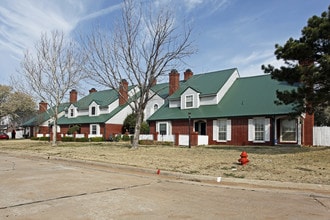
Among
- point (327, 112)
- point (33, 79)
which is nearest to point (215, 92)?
point (327, 112)

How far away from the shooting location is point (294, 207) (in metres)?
7.23

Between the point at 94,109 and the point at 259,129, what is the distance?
85.9ft

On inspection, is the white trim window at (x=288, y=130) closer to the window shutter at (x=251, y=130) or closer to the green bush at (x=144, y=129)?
the window shutter at (x=251, y=130)

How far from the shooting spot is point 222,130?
31.1 m

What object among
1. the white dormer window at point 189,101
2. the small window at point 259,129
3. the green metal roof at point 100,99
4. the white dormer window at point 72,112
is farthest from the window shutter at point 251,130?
the white dormer window at point 72,112

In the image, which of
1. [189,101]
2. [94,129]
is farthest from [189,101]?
[94,129]

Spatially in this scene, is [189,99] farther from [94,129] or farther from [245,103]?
[94,129]

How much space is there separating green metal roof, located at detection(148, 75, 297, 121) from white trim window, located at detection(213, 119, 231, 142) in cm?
76

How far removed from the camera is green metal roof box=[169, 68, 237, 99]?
34.3 meters

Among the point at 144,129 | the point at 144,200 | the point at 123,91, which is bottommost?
the point at 144,200

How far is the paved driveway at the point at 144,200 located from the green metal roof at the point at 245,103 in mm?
19424

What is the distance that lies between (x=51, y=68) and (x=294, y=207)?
88.2ft

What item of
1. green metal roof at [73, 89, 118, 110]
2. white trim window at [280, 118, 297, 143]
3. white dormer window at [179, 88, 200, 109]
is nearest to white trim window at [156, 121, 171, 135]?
white dormer window at [179, 88, 200, 109]

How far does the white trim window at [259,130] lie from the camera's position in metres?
28.2
